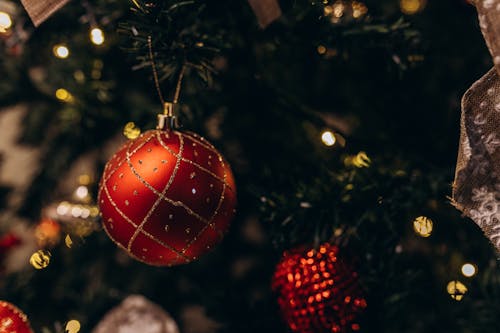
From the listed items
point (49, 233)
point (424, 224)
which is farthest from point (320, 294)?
point (49, 233)

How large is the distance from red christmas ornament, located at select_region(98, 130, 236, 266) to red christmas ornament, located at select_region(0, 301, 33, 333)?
0.18 meters

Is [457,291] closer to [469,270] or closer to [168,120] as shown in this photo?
[469,270]

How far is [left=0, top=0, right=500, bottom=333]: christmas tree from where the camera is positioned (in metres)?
0.48

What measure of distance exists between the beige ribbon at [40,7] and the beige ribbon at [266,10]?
240 mm

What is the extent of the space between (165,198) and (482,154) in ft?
1.10

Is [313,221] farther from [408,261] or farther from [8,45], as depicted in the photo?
[8,45]

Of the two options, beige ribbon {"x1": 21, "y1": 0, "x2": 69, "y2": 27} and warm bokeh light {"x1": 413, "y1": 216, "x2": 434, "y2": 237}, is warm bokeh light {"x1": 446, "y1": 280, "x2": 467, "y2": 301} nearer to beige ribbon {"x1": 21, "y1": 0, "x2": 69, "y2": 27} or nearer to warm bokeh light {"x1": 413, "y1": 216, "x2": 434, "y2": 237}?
warm bokeh light {"x1": 413, "y1": 216, "x2": 434, "y2": 237}

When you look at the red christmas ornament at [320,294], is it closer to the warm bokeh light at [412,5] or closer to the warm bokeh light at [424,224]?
the warm bokeh light at [424,224]

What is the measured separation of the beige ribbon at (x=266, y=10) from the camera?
56 centimetres

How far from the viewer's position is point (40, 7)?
482 mm

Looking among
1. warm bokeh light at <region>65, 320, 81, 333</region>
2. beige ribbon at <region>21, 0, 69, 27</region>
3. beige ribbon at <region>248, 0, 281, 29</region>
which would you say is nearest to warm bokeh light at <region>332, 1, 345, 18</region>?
beige ribbon at <region>248, 0, 281, 29</region>

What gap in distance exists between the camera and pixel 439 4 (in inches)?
34.4

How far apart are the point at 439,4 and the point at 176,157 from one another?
0.71 m

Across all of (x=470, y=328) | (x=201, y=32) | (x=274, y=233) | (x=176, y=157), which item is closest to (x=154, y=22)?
(x=201, y=32)
